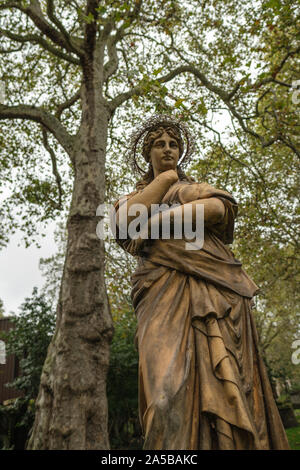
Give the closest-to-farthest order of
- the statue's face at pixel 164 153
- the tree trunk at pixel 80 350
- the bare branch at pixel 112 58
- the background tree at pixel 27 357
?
the statue's face at pixel 164 153 < the tree trunk at pixel 80 350 < the background tree at pixel 27 357 < the bare branch at pixel 112 58

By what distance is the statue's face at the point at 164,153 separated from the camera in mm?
2645

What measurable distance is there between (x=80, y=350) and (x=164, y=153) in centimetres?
318

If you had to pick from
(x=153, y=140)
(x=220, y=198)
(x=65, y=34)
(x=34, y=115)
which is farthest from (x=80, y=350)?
(x=34, y=115)

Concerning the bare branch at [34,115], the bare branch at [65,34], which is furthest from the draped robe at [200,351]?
the bare branch at [34,115]

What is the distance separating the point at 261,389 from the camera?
6.22ft

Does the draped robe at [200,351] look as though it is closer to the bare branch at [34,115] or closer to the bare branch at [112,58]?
the bare branch at [34,115]

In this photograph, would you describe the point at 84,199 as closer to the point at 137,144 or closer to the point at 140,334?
the point at 137,144

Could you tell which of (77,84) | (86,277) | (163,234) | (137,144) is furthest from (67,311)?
(77,84)

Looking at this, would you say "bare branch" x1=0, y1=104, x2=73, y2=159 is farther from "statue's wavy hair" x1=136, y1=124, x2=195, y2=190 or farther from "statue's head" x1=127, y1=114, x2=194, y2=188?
"statue's wavy hair" x1=136, y1=124, x2=195, y2=190

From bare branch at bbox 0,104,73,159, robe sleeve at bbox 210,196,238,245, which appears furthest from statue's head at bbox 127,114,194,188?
bare branch at bbox 0,104,73,159

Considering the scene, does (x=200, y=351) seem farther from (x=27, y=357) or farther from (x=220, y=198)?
(x=27, y=357)

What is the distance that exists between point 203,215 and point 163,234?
26cm

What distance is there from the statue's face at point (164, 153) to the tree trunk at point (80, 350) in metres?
3.02

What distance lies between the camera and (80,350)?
4.82 m
